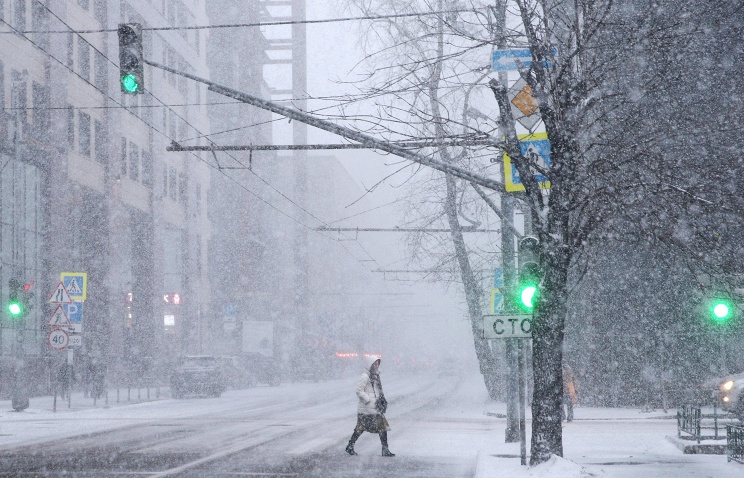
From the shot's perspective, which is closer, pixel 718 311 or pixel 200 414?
pixel 718 311

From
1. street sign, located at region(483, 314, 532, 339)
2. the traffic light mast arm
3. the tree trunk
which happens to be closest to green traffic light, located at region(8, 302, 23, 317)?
the tree trunk

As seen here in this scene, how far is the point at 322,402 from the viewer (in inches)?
1283

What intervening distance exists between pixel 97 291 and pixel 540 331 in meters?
36.0

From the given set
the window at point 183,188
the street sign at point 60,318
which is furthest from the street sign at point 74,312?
the window at point 183,188

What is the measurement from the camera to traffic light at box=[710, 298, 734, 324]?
51.3 feet

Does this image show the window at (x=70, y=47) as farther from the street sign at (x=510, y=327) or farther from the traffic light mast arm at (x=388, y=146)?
the street sign at (x=510, y=327)

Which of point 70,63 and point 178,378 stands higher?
point 70,63

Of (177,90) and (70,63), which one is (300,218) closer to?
(177,90)

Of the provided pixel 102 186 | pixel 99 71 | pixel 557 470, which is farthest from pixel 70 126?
pixel 557 470

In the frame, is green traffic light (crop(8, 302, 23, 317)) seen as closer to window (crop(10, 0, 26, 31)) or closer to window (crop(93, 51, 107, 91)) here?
window (crop(10, 0, 26, 31))

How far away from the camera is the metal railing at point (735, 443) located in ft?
40.9

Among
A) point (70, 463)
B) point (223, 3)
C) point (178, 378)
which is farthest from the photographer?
point (223, 3)

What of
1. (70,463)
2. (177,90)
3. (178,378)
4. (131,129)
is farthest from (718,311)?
(177,90)

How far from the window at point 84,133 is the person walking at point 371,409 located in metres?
29.9
